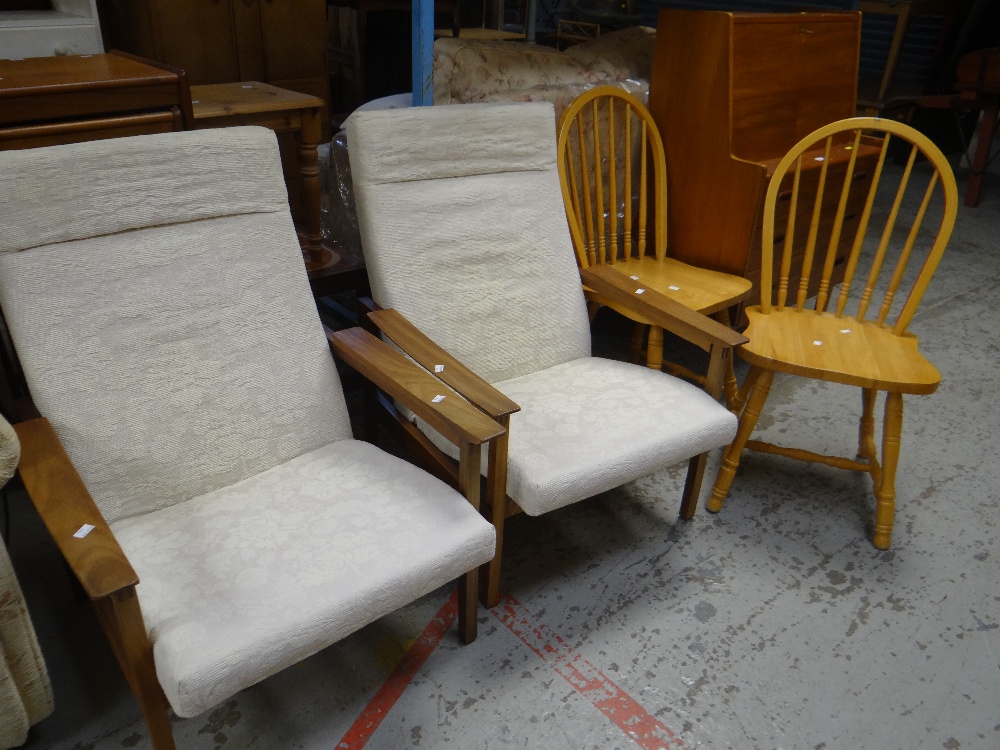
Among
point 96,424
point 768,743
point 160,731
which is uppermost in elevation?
point 96,424

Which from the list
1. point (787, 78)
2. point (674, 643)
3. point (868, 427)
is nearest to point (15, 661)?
point (674, 643)

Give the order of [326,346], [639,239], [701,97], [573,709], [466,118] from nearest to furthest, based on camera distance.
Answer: [573,709]
[326,346]
[466,118]
[701,97]
[639,239]

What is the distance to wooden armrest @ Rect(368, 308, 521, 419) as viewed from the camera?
58.3 inches

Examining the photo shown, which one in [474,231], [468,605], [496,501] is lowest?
[468,605]

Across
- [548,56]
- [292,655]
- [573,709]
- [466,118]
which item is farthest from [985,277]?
[292,655]

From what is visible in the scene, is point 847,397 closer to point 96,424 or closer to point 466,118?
point 466,118

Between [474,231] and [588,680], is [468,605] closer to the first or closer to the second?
[588,680]

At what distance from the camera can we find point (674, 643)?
172cm

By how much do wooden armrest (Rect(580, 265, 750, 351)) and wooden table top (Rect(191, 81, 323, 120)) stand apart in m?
0.95

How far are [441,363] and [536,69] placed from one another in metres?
1.28

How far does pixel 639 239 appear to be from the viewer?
2.59m

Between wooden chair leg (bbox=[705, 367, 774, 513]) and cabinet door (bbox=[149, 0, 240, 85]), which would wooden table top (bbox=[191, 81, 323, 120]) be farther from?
cabinet door (bbox=[149, 0, 240, 85])

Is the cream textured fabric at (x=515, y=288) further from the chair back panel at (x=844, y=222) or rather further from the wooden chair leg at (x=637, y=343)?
the chair back panel at (x=844, y=222)

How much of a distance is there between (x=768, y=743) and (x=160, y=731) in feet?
3.65
